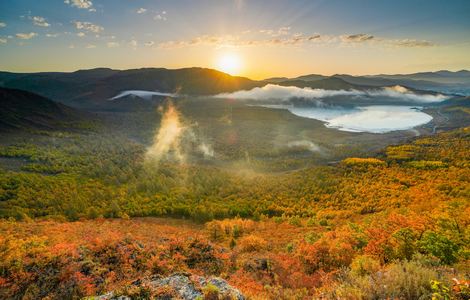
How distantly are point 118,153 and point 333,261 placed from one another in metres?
92.3

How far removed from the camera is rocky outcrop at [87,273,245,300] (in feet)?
27.8

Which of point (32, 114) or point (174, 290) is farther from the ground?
point (32, 114)

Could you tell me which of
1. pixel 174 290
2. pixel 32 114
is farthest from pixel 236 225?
pixel 32 114

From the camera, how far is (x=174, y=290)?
29.7 feet

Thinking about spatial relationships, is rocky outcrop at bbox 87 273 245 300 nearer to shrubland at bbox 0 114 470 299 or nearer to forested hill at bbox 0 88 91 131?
shrubland at bbox 0 114 470 299

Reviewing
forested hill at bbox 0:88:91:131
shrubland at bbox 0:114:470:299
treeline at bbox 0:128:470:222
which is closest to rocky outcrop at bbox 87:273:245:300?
shrubland at bbox 0:114:470:299

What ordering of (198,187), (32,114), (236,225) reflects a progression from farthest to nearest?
(32,114) → (198,187) → (236,225)

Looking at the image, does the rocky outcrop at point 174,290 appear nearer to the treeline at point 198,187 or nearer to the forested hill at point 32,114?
the treeline at point 198,187

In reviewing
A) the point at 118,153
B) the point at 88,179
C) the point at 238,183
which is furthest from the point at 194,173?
the point at 118,153

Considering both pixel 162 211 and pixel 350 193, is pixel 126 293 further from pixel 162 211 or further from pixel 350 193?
pixel 350 193

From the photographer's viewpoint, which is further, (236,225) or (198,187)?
(198,187)

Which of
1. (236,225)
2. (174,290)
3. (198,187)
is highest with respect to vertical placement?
(174,290)

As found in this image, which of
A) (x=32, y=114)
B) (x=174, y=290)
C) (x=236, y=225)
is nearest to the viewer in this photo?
(x=174, y=290)

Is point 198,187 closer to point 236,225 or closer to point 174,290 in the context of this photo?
point 236,225
